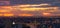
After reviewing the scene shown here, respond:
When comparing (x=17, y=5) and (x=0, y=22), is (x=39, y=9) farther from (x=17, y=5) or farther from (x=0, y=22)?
(x=0, y=22)

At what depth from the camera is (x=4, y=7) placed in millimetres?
3428

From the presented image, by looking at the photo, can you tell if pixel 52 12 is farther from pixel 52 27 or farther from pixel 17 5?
pixel 17 5

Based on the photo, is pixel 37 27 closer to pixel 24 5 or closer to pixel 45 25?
pixel 45 25

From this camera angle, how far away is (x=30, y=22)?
3.38 metres

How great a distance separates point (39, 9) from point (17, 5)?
1.15 ft

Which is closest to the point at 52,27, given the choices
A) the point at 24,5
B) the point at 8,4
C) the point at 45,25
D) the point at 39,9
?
the point at 45,25

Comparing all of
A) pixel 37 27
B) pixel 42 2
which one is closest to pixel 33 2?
pixel 42 2

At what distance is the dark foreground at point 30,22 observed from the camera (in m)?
3.33

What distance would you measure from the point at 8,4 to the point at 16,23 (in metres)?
0.33

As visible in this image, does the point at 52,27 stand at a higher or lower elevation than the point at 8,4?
lower

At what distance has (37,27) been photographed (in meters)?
3.40

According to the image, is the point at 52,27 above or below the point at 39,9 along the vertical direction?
below

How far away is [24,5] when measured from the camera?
3438 millimetres

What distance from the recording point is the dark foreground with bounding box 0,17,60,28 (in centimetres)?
333
